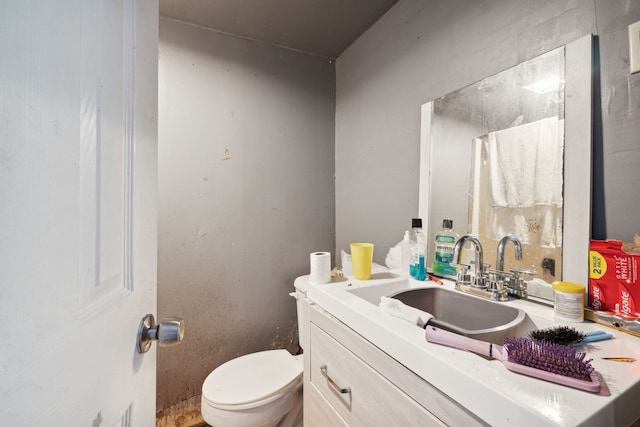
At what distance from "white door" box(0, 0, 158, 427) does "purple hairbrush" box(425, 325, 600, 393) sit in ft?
2.03

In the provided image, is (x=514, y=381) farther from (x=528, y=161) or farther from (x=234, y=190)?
(x=234, y=190)

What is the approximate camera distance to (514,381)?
1.57 ft

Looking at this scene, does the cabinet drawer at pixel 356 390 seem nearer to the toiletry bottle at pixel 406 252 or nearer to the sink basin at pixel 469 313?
the sink basin at pixel 469 313

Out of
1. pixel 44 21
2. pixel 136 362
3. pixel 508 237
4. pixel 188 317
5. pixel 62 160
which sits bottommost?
pixel 188 317

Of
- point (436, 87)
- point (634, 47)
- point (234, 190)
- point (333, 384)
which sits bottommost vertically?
point (333, 384)

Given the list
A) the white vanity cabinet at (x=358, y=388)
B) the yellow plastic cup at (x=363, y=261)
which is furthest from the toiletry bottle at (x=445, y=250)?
the white vanity cabinet at (x=358, y=388)

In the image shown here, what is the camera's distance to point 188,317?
5.13 ft

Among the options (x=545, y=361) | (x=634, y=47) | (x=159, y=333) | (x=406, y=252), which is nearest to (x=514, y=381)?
(x=545, y=361)

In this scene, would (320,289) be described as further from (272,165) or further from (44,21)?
(272,165)

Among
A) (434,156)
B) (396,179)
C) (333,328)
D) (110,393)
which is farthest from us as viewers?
(396,179)

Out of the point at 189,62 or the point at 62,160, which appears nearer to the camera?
the point at 62,160

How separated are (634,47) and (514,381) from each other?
2.84ft

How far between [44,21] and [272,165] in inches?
60.5

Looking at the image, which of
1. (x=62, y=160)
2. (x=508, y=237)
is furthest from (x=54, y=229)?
(x=508, y=237)
